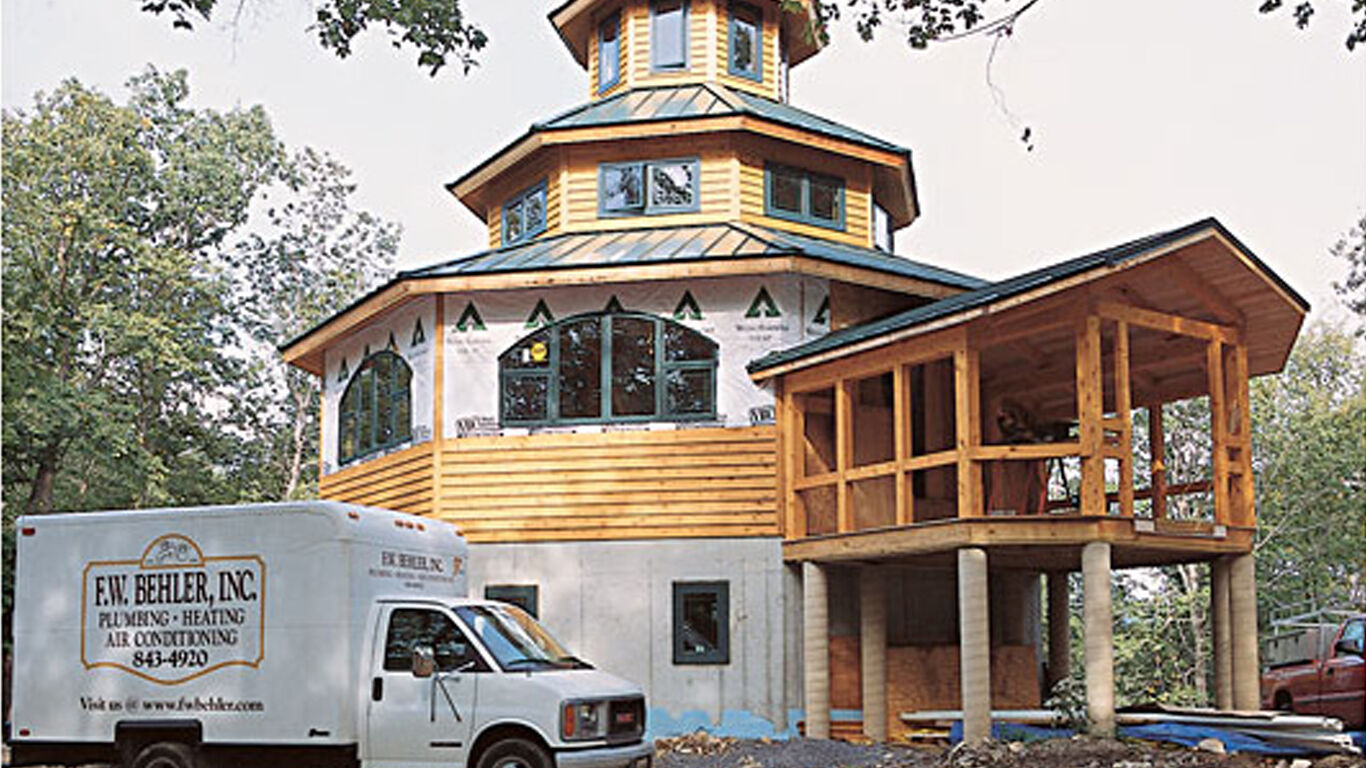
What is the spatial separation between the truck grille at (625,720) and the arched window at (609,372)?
20.8 feet

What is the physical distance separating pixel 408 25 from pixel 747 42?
15.4 metres

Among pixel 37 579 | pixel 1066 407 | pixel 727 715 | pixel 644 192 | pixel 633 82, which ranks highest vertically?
pixel 633 82

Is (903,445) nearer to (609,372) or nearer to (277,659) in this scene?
(609,372)

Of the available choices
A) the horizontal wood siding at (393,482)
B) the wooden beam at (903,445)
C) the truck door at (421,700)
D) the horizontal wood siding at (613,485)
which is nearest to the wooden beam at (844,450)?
the wooden beam at (903,445)

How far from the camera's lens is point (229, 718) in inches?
493

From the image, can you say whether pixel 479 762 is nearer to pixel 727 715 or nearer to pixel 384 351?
pixel 727 715

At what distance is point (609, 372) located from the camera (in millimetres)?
18875

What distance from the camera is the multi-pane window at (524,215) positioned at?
22.5 metres

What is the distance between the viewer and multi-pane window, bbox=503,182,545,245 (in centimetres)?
2250

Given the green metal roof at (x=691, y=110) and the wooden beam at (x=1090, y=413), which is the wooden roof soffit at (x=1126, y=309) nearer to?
the wooden beam at (x=1090, y=413)

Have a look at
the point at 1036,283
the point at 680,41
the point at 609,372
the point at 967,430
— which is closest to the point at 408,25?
the point at 1036,283

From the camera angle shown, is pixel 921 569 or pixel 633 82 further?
pixel 633 82

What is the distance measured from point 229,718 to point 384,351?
29.7 feet

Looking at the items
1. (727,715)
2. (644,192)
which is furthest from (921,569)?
(644,192)
